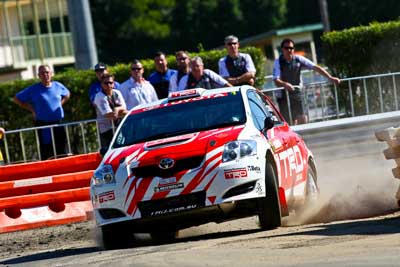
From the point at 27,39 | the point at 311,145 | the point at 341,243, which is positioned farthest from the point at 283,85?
the point at 27,39

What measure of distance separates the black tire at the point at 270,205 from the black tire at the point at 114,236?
140 centimetres

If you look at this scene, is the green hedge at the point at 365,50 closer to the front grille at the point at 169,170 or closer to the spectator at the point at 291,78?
the spectator at the point at 291,78

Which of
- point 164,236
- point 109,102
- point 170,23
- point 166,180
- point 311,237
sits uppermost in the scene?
point 170,23

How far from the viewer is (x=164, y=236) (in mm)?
13695

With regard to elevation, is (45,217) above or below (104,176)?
Answer: below

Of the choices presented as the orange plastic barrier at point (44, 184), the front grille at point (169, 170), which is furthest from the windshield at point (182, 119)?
the orange plastic barrier at point (44, 184)

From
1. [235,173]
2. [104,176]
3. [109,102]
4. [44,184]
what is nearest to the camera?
[235,173]

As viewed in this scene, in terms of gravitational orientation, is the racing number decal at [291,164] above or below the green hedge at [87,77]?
below

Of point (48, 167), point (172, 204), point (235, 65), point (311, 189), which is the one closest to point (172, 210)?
point (172, 204)

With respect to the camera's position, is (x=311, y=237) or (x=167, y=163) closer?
(x=311, y=237)

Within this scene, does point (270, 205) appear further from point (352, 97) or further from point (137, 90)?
point (352, 97)

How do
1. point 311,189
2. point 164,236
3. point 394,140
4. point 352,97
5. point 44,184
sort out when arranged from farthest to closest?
point 352,97, point 44,184, point 311,189, point 164,236, point 394,140

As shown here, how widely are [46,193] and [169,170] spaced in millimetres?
4884

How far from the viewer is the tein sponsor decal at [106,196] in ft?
40.7
